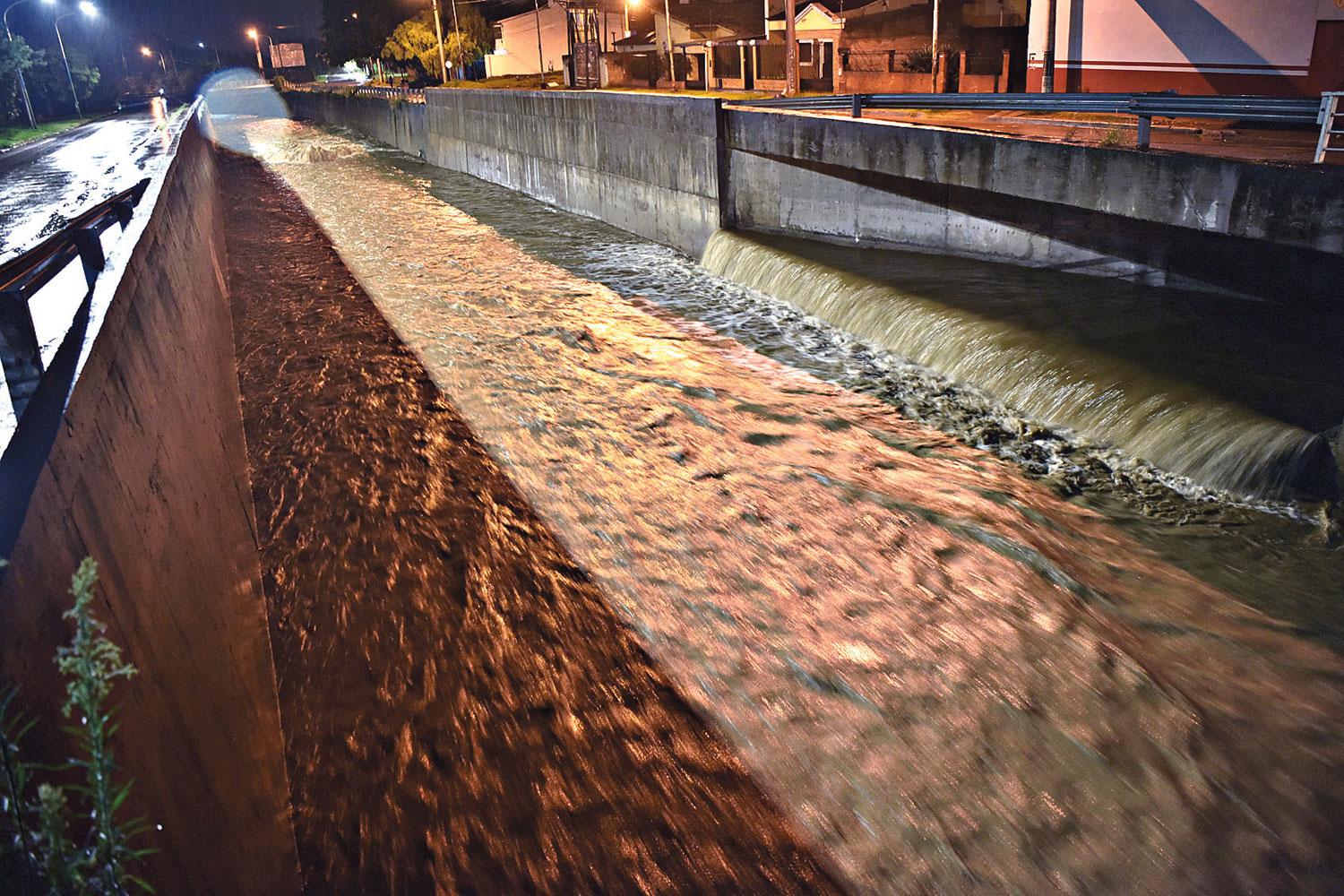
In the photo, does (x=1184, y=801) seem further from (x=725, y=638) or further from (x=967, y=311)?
(x=967, y=311)

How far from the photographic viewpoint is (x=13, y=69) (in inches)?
2301

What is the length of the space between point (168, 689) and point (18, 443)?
1.09 metres

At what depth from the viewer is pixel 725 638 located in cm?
716

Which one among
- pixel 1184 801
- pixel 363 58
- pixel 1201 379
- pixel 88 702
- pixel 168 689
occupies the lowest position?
pixel 1184 801

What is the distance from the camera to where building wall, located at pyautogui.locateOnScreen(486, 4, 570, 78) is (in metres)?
62.8

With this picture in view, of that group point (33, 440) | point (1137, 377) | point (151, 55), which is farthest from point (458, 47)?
point (151, 55)

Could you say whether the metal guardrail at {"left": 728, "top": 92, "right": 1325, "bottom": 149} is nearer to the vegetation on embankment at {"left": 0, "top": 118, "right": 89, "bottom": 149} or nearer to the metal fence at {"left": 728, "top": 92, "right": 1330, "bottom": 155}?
the metal fence at {"left": 728, "top": 92, "right": 1330, "bottom": 155}

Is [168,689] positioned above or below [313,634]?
above

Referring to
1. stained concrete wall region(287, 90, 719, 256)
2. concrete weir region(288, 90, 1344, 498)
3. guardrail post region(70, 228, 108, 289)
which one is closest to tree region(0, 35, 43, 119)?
stained concrete wall region(287, 90, 719, 256)

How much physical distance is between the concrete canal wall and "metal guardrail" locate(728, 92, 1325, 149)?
41cm

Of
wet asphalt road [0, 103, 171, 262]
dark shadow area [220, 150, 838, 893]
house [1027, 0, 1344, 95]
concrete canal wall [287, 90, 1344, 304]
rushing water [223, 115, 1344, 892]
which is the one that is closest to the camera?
dark shadow area [220, 150, 838, 893]

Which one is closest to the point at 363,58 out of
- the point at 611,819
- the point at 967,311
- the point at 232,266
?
the point at 232,266

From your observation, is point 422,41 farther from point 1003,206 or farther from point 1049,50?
Result: point 1003,206

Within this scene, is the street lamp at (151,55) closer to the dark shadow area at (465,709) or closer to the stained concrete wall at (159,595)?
the dark shadow area at (465,709)
